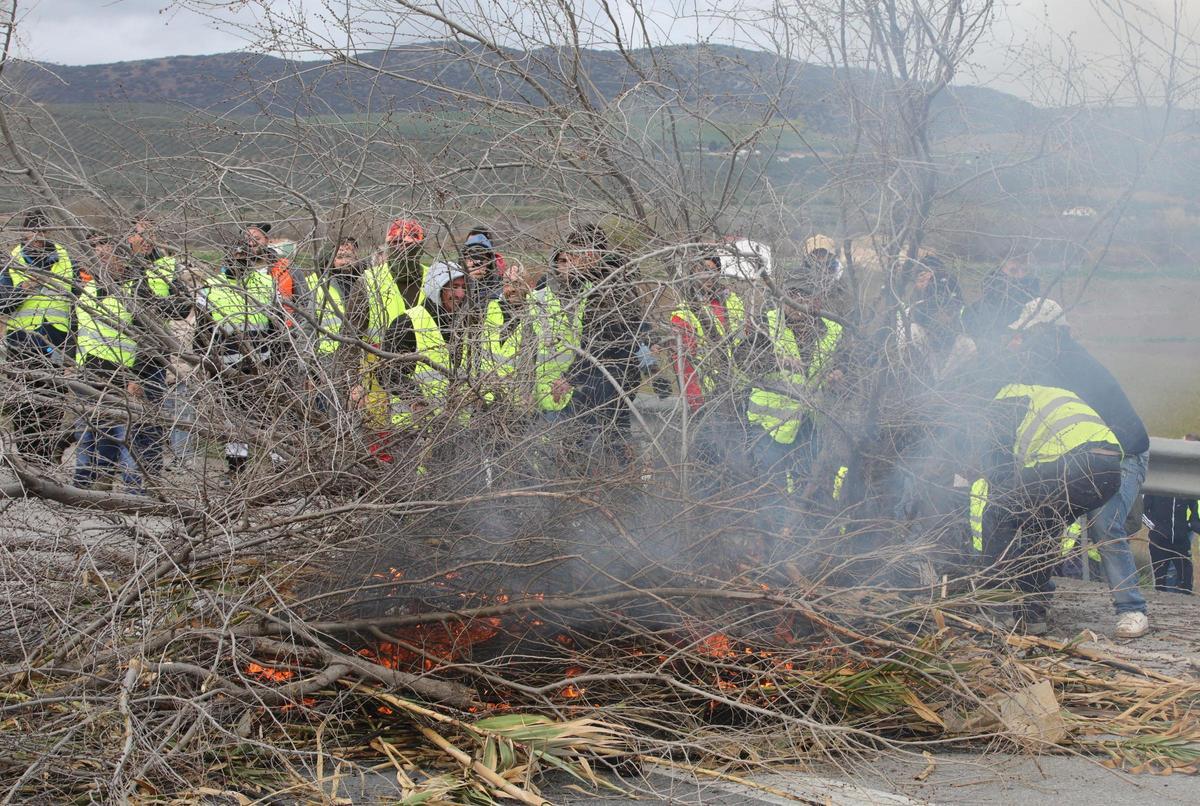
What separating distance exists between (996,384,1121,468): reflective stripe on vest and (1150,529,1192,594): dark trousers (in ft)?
5.67

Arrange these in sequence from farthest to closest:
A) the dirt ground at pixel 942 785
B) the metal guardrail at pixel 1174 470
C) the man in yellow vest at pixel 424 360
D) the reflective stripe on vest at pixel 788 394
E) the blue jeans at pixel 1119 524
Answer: the metal guardrail at pixel 1174 470, the blue jeans at pixel 1119 524, the reflective stripe on vest at pixel 788 394, the man in yellow vest at pixel 424 360, the dirt ground at pixel 942 785

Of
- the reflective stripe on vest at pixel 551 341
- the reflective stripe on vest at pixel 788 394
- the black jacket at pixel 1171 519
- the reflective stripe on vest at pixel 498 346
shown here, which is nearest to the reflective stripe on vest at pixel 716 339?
the reflective stripe on vest at pixel 788 394

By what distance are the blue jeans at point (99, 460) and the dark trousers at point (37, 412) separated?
10 centimetres

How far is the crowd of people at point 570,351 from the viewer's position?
471 cm

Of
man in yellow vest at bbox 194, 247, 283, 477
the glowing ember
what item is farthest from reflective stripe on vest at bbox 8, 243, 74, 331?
the glowing ember

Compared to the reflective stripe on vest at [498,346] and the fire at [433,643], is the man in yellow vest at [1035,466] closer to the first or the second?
the reflective stripe on vest at [498,346]

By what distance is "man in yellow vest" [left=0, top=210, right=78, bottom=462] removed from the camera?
15.0 ft

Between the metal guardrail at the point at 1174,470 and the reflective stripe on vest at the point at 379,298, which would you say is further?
the metal guardrail at the point at 1174,470

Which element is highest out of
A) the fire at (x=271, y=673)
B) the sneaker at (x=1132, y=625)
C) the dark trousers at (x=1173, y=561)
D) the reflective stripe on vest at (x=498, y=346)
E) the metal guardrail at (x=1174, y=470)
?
the reflective stripe on vest at (x=498, y=346)

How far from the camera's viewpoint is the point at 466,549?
4.37 m

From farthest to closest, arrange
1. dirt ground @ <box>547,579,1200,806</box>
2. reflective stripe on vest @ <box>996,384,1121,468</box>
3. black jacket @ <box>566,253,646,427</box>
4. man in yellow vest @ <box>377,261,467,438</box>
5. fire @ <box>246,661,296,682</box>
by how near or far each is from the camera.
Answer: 1. reflective stripe on vest @ <box>996,384,1121,468</box>
2. black jacket @ <box>566,253,646,427</box>
3. man in yellow vest @ <box>377,261,467,438</box>
4. fire @ <box>246,661,296,682</box>
5. dirt ground @ <box>547,579,1200,806</box>

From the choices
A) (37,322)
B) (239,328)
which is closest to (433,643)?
(239,328)

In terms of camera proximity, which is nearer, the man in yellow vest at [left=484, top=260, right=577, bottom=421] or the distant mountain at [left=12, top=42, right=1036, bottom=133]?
the man in yellow vest at [left=484, top=260, right=577, bottom=421]

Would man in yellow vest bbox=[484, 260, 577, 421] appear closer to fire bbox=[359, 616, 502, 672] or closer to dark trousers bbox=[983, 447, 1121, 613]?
fire bbox=[359, 616, 502, 672]
